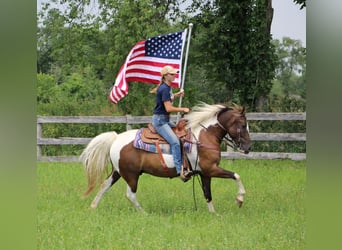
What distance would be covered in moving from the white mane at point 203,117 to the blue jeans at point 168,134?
0.90 ft

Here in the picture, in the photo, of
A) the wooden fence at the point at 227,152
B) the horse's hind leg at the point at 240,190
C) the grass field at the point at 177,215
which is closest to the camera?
the grass field at the point at 177,215

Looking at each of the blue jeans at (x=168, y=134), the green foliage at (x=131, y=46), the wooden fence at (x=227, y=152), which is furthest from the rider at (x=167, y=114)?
the green foliage at (x=131, y=46)

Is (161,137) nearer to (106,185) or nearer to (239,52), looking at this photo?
(106,185)

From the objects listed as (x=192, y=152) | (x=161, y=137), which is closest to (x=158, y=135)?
(x=161, y=137)

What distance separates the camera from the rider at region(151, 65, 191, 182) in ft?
19.1

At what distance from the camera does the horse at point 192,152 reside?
20.1ft

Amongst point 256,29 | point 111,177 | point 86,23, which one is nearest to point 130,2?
point 86,23

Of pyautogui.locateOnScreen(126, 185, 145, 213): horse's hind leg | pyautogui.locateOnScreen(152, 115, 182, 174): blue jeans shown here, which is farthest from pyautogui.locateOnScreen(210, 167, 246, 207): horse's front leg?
pyautogui.locateOnScreen(126, 185, 145, 213): horse's hind leg

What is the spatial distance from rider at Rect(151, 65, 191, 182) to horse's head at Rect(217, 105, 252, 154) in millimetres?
445

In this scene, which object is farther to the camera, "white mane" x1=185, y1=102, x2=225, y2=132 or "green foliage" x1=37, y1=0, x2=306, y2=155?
"green foliage" x1=37, y1=0, x2=306, y2=155

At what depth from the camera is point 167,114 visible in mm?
6012

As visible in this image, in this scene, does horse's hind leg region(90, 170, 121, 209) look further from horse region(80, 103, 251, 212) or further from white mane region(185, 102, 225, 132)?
white mane region(185, 102, 225, 132)

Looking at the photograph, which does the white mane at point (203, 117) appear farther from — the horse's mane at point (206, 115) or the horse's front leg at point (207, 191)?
the horse's front leg at point (207, 191)
